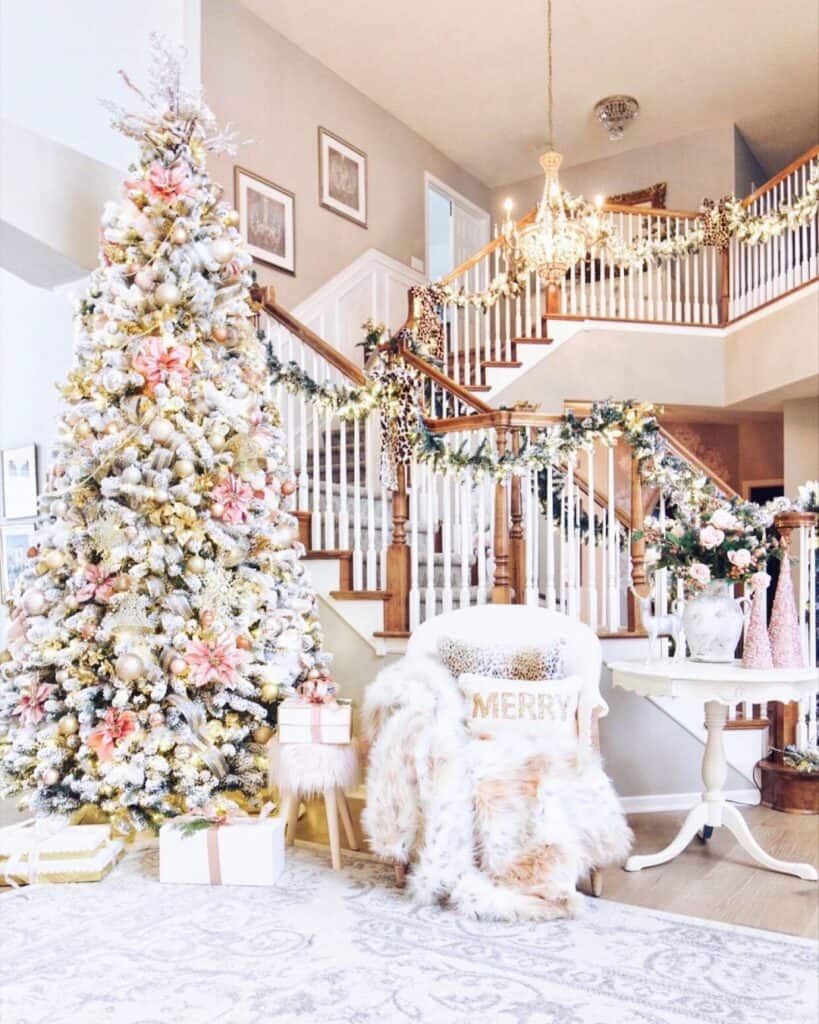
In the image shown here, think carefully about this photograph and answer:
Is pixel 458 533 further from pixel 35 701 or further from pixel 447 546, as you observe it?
pixel 35 701

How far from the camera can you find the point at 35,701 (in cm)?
334

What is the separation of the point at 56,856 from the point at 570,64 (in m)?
7.23

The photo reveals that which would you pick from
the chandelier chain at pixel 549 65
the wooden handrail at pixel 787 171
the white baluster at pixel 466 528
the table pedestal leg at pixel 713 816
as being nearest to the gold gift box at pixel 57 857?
the white baluster at pixel 466 528

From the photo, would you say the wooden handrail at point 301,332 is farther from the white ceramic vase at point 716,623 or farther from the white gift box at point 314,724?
the white ceramic vase at point 716,623

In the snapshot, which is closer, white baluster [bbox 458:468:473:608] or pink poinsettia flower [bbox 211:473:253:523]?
pink poinsettia flower [bbox 211:473:253:523]

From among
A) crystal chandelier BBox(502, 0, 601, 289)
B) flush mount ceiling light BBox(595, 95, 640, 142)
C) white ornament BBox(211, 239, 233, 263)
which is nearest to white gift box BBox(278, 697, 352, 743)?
white ornament BBox(211, 239, 233, 263)

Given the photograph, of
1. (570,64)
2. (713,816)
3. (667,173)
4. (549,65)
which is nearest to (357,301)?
(549,65)

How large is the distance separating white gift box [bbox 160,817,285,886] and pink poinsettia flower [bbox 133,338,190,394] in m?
1.69

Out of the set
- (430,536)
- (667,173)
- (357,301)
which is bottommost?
(430,536)

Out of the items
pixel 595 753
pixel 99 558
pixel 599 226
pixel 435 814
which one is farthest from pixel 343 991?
pixel 599 226

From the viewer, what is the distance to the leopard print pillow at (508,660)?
3363mm

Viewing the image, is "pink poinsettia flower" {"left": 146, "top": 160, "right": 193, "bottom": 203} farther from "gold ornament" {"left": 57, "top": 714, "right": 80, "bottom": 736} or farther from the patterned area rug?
the patterned area rug

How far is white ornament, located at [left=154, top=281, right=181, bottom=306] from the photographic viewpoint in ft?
11.4

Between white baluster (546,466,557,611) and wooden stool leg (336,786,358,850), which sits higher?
white baluster (546,466,557,611)
